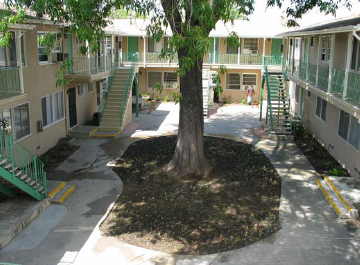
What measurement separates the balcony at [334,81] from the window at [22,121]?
11116 millimetres

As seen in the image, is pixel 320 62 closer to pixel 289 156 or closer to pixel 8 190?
pixel 289 156

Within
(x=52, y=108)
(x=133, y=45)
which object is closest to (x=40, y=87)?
(x=52, y=108)

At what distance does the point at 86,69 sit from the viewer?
1831 cm

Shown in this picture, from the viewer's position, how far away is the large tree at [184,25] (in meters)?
9.22

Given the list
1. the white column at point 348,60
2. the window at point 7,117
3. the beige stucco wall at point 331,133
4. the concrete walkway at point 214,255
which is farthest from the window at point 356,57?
the window at point 7,117

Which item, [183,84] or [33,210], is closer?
[33,210]

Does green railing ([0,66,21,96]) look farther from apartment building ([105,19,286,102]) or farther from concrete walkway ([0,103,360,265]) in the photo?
apartment building ([105,19,286,102])

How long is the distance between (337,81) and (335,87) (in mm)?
287

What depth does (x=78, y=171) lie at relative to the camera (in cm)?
1400

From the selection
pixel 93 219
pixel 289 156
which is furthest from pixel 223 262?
pixel 289 156

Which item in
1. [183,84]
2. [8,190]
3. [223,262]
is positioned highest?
[183,84]

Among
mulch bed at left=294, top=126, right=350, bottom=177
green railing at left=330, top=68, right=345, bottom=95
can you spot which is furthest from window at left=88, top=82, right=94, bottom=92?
green railing at left=330, top=68, right=345, bottom=95

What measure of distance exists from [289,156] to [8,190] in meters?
10.8

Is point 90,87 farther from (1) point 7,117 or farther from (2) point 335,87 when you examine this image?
(2) point 335,87
